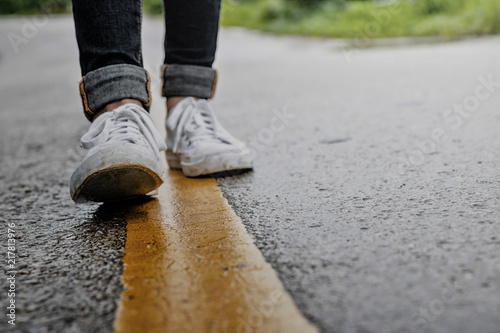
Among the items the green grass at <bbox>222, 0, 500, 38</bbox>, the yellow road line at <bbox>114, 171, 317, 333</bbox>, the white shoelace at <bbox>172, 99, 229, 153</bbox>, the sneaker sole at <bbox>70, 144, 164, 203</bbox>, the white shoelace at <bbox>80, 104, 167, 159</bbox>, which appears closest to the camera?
the yellow road line at <bbox>114, 171, 317, 333</bbox>

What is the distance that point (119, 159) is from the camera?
1477mm

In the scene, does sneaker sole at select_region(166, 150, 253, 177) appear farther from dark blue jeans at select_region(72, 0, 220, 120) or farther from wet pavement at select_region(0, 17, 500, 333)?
dark blue jeans at select_region(72, 0, 220, 120)

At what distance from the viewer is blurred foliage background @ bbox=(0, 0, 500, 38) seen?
9727 mm

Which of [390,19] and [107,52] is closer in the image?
[107,52]

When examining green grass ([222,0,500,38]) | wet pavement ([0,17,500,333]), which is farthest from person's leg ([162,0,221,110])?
green grass ([222,0,500,38])

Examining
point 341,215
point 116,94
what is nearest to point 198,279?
point 341,215

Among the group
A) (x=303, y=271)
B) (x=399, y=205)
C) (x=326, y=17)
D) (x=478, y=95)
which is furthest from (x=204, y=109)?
(x=326, y=17)

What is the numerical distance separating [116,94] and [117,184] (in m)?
0.30

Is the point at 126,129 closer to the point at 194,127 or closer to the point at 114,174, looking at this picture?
the point at 114,174

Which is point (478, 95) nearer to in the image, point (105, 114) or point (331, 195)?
point (331, 195)

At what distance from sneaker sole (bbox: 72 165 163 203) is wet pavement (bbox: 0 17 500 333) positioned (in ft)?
0.17

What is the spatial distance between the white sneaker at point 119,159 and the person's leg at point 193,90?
0.87ft

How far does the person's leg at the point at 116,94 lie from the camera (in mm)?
1536

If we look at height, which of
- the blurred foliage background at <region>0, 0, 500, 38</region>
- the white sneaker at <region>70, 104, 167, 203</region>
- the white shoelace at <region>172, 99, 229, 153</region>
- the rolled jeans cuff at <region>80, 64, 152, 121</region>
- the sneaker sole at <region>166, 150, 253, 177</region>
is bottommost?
the blurred foliage background at <region>0, 0, 500, 38</region>
